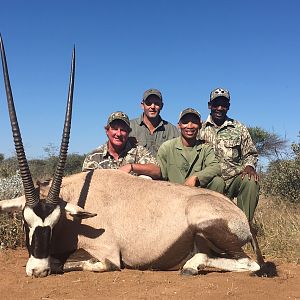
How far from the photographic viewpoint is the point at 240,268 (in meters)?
4.45

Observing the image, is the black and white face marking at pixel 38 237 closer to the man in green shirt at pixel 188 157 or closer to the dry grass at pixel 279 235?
the man in green shirt at pixel 188 157

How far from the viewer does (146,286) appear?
3891 mm

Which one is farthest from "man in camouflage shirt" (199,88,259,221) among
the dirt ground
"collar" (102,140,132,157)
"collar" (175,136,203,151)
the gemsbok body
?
the dirt ground

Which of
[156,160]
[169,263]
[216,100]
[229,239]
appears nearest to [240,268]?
[229,239]

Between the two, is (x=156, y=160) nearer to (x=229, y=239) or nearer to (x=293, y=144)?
(x=229, y=239)

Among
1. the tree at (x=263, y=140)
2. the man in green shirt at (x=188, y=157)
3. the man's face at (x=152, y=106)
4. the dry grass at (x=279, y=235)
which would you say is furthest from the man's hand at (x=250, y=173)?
the tree at (x=263, y=140)

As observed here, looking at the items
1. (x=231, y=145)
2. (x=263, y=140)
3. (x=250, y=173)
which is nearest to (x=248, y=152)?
(x=231, y=145)

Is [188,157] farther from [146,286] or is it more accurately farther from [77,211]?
[146,286]

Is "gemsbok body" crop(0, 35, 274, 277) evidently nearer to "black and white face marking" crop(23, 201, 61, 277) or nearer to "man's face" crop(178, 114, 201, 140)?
"black and white face marking" crop(23, 201, 61, 277)

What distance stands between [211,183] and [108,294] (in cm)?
264

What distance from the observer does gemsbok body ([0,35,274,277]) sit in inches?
173

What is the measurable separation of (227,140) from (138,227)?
9.00 ft

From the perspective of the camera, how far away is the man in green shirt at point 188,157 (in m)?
5.98

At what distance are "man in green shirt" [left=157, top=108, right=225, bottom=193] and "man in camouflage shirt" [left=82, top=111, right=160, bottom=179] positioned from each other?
7.0 inches
